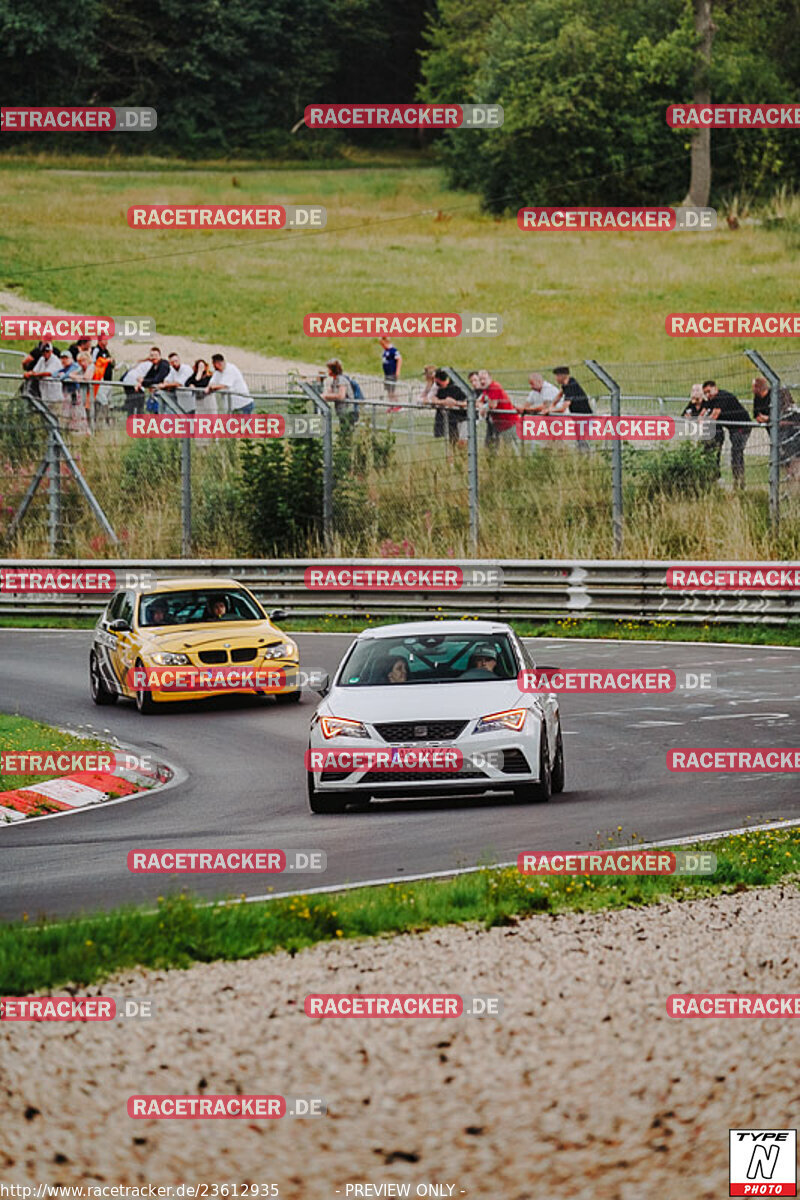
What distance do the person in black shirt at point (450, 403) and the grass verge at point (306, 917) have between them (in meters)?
16.5

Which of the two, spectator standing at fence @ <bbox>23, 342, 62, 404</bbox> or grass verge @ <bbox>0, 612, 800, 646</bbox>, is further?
spectator standing at fence @ <bbox>23, 342, 62, 404</bbox>

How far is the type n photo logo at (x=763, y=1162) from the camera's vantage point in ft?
19.6

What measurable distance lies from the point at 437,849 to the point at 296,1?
310ft

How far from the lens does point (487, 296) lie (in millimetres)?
64125

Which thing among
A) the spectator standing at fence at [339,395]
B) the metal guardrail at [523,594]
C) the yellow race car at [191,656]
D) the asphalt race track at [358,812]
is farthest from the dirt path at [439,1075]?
the spectator standing at fence at [339,395]

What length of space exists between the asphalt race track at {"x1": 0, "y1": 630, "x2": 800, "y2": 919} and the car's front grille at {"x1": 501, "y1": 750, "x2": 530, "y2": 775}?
30 cm

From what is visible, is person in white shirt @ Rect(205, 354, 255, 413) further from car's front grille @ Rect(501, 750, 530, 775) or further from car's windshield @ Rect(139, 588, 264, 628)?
Answer: car's front grille @ Rect(501, 750, 530, 775)

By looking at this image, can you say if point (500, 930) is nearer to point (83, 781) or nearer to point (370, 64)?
point (83, 781)

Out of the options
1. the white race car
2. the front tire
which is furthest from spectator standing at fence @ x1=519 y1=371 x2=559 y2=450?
the front tire

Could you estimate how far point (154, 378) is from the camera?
99.5 feet

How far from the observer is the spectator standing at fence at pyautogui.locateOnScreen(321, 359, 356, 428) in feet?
94.7

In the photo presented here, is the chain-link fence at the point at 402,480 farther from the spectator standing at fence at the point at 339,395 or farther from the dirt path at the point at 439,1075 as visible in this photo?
the dirt path at the point at 439,1075

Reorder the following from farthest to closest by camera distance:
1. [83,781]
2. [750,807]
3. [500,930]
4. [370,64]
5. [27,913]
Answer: [370,64], [83,781], [750,807], [27,913], [500,930]

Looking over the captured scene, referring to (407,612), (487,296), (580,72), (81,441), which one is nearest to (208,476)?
(81,441)
